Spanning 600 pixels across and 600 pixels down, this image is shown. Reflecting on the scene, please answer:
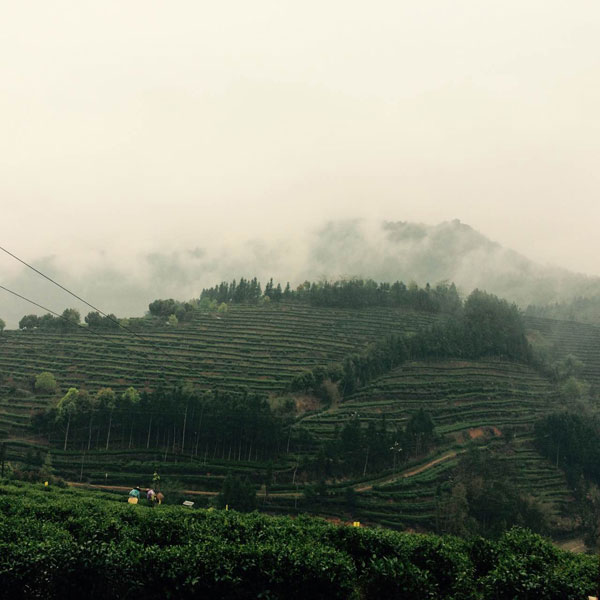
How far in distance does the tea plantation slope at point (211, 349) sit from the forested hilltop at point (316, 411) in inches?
16.5

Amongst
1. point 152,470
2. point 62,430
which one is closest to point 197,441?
point 152,470

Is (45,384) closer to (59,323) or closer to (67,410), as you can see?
(67,410)

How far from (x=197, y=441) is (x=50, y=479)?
62.3 feet

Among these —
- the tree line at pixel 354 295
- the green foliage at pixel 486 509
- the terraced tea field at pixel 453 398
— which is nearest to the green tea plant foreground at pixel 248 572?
the green foliage at pixel 486 509

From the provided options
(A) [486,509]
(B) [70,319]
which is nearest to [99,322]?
(B) [70,319]

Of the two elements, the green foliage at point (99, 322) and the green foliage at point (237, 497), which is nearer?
the green foliage at point (237, 497)

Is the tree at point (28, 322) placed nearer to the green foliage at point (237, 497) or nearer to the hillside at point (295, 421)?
the hillside at point (295, 421)

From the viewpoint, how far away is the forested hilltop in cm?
5041

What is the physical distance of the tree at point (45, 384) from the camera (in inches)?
2721

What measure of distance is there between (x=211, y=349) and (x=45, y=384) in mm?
26741

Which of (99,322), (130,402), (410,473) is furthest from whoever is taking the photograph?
(99,322)

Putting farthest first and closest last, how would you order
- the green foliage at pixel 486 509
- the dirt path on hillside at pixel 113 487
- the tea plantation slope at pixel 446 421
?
1. the tea plantation slope at pixel 446 421
2. the dirt path on hillside at pixel 113 487
3. the green foliage at pixel 486 509

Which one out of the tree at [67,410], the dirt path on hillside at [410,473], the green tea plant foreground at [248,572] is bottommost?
the dirt path on hillside at [410,473]

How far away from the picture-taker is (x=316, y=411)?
6944cm
